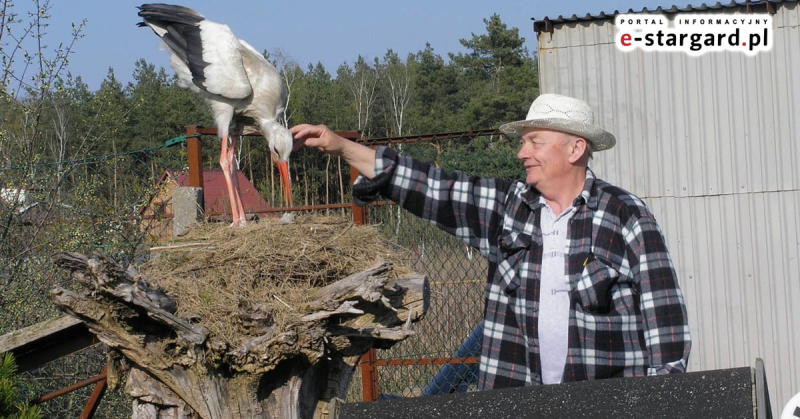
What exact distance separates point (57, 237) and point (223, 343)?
3.30 m

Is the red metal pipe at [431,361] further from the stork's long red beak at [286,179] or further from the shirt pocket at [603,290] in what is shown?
the shirt pocket at [603,290]

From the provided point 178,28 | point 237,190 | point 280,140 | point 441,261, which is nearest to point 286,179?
point 237,190

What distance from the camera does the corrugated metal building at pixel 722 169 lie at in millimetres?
6883

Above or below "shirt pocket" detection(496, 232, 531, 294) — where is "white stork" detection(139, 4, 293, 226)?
above

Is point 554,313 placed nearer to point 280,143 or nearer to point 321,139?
point 321,139

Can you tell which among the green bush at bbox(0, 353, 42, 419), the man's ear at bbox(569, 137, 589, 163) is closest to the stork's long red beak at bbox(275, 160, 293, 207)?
the man's ear at bbox(569, 137, 589, 163)

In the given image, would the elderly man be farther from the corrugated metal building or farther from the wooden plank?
the corrugated metal building

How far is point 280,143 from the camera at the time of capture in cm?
534

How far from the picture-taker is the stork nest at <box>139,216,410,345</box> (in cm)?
371

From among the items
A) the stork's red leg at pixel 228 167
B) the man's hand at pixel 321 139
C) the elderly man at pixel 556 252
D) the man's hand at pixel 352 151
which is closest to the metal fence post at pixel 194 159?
the stork's red leg at pixel 228 167

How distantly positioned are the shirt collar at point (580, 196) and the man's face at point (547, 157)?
0.25 feet

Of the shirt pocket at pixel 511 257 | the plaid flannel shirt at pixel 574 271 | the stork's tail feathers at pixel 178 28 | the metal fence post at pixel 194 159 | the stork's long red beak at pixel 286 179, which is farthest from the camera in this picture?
the stork's tail feathers at pixel 178 28

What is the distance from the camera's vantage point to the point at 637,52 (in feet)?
23.2

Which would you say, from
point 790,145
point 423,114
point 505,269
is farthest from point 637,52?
point 423,114
